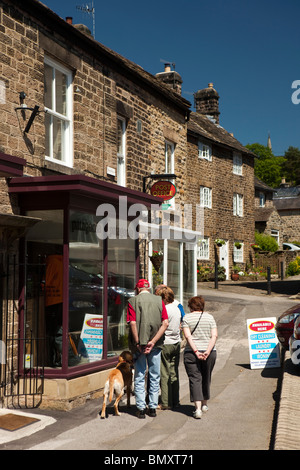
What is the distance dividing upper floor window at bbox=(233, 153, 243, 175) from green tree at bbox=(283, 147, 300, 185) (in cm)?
4876

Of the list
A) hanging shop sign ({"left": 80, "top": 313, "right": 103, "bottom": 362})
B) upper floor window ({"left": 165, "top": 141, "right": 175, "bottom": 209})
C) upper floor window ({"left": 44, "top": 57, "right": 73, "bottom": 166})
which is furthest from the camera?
upper floor window ({"left": 165, "top": 141, "right": 175, "bottom": 209})

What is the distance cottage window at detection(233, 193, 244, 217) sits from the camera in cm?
3512

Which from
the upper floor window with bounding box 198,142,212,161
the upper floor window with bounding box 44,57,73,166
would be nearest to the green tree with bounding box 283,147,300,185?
the upper floor window with bounding box 198,142,212,161

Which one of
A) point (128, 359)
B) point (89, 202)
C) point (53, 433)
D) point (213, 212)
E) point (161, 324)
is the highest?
point (213, 212)

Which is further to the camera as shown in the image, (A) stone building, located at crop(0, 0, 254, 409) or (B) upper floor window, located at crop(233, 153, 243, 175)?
(B) upper floor window, located at crop(233, 153, 243, 175)

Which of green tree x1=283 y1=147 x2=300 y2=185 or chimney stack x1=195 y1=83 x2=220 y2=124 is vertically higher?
green tree x1=283 y1=147 x2=300 y2=185

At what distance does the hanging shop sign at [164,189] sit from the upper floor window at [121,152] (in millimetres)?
1037

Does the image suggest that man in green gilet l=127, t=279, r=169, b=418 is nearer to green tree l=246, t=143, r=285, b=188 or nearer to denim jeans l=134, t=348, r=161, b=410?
denim jeans l=134, t=348, r=161, b=410

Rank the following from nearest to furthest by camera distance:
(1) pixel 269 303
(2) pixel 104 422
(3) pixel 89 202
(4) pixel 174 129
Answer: (2) pixel 104 422 → (3) pixel 89 202 → (4) pixel 174 129 → (1) pixel 269 303

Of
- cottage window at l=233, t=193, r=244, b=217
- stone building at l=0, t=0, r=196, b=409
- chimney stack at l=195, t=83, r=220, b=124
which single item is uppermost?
chimney stack at l=195, t=83, r=220, b=124

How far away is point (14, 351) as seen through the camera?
9.00m

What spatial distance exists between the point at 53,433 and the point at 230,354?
6491 mm

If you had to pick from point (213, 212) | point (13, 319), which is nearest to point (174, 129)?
point (13, 319)
